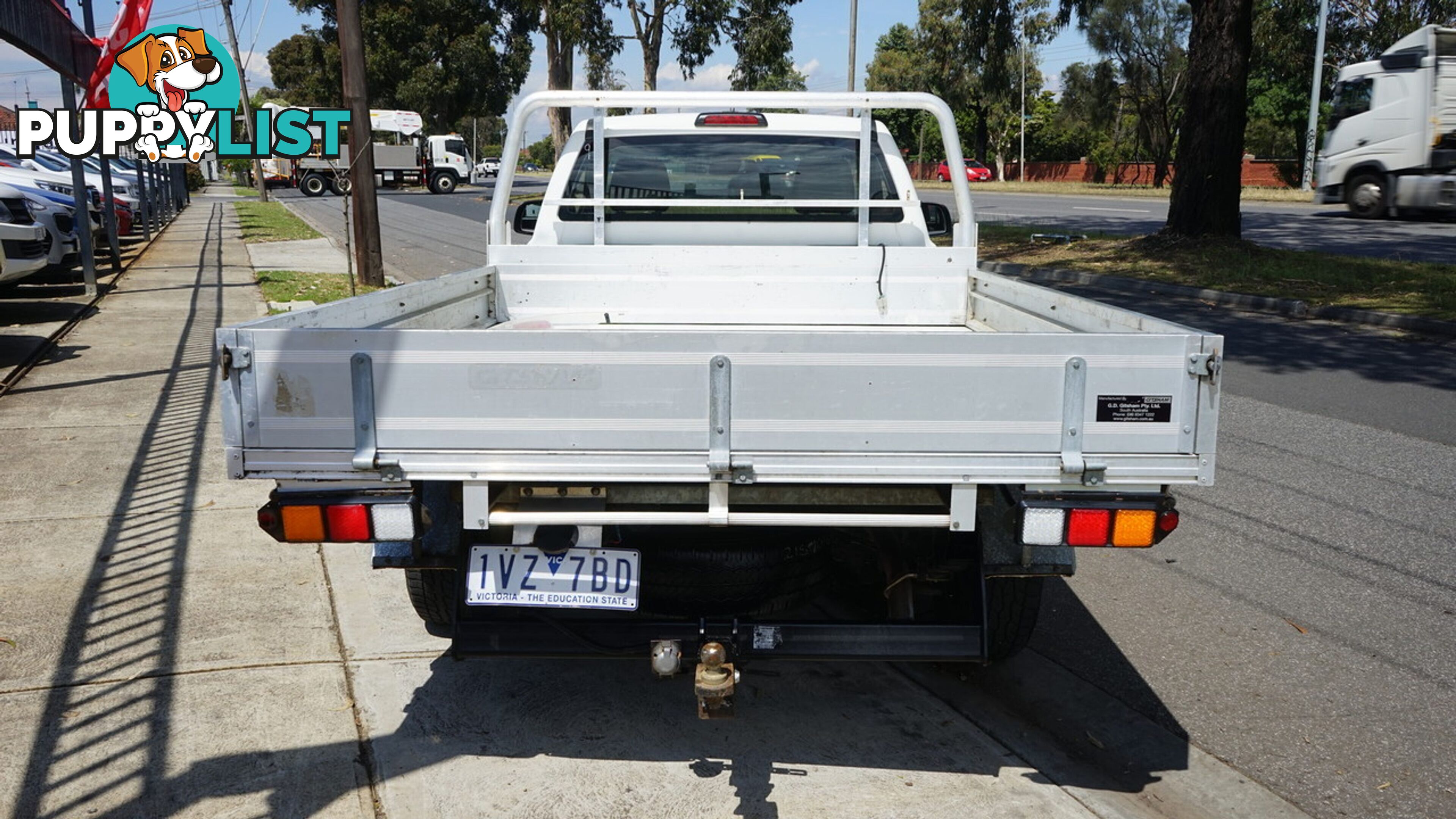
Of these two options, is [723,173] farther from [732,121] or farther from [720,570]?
[720,570]

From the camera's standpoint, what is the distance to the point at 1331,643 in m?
4.51

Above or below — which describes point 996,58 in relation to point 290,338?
above

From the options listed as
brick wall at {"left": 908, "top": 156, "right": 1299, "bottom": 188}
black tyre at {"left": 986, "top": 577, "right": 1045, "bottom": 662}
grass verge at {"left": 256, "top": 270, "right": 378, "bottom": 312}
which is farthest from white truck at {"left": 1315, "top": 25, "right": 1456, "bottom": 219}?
black tyre at {"left": 986, "top": 577, "right": 1045, "bottom": 662}

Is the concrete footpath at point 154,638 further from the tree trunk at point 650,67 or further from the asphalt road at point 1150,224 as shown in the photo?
the tree trunk at point 650,67

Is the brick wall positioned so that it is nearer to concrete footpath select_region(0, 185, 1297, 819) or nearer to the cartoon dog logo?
the cartoon dog logo

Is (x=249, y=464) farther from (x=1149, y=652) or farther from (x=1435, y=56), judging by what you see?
(x=1435, y=56)

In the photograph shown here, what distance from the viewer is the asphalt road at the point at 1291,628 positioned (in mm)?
3723

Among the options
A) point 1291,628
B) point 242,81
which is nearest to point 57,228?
point 1291,628

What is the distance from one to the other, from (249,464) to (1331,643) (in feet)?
12.9

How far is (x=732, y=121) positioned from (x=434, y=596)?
307cm

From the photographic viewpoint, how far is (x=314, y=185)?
53.2 meters

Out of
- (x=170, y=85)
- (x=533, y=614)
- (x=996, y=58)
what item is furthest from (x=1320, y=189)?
(x=533, y=614)

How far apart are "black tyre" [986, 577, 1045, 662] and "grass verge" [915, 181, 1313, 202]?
108ft
